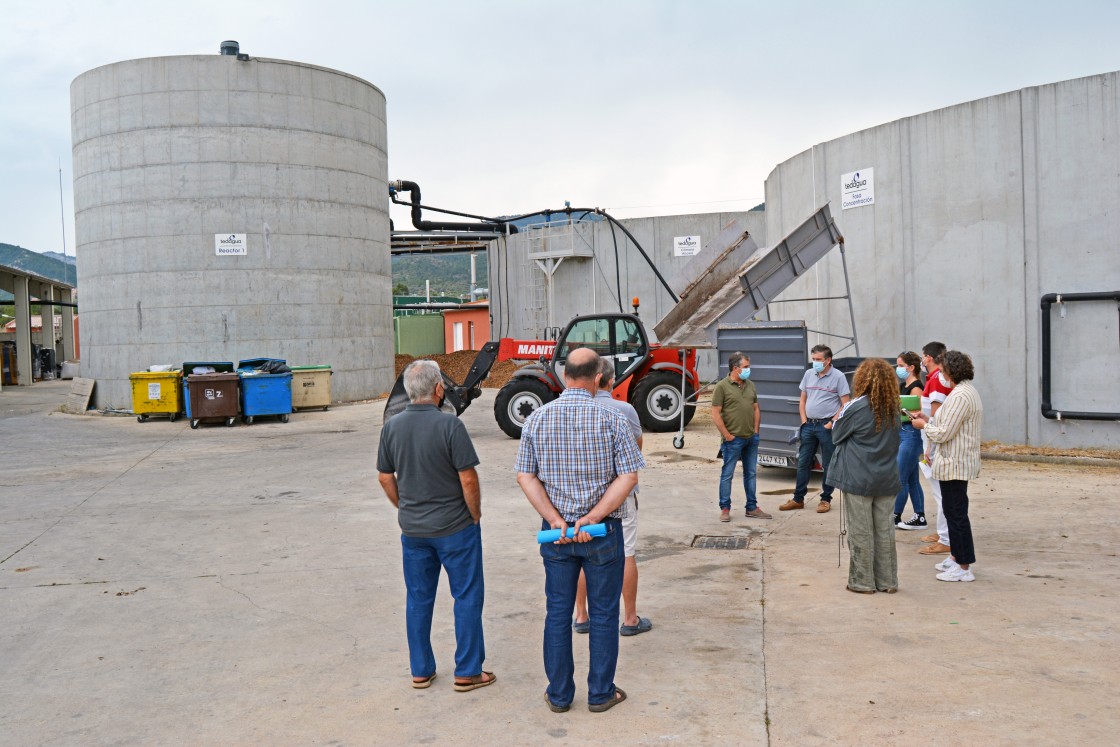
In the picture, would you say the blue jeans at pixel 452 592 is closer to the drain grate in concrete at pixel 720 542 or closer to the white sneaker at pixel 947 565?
the drain grate in concrete at pixel 720 542

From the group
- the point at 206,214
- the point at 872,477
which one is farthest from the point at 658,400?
the point at 206,214

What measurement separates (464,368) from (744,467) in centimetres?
2207

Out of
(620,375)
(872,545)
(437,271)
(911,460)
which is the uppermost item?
(437,271)

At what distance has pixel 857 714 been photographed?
4.04 metres

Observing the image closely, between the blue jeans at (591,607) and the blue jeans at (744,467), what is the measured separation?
14.3 feet

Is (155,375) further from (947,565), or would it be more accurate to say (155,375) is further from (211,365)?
(947,565)

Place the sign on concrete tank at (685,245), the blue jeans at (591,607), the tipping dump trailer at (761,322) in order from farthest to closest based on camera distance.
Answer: the sign on concrete tank at (685,245) → the tipping dump trailer at (761,322) → the blue jeans at (591,607)

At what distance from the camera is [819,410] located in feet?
29.6

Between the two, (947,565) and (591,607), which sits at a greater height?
(591,607)

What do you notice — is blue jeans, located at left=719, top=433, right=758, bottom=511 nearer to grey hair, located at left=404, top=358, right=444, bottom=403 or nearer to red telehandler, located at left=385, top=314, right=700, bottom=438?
grey hair, located at left=404, top=358, right=444, bottom=403

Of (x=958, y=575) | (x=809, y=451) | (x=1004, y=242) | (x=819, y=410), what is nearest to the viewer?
(x=958, y=575)

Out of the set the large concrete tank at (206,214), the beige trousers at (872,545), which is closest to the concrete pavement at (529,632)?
the beige trousers at (872,545)

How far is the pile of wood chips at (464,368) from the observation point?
27.8m

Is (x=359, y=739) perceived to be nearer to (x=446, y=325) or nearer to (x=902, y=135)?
(x=902, y=135)
